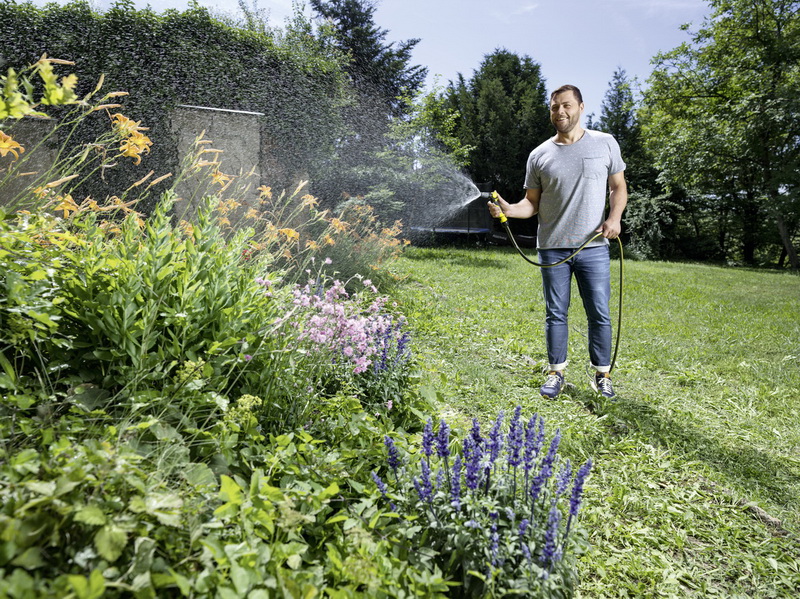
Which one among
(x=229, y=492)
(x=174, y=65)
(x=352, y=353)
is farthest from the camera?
(x=174, y=65)

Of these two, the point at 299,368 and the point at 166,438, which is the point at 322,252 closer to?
the point at 299,368

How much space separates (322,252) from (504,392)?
9.73 ft

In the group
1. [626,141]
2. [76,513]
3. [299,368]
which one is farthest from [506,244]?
[76,513]

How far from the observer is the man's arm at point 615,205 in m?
2.87

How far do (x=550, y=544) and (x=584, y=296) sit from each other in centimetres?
222

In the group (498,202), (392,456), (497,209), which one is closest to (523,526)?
(392,456)

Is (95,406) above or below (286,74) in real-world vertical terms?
below

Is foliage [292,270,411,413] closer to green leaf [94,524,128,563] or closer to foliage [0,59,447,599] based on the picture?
foliage [0,59,447,599]

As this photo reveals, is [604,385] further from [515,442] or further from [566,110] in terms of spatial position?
[515,442]

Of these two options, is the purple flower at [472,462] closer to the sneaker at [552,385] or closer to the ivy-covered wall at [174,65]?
the sneaker at [552,385]

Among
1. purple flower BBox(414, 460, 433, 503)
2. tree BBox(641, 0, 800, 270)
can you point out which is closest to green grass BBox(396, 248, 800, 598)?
purple flower BBox(414, 460, 433, 503)

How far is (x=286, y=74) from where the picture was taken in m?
9.05

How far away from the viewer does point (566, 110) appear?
2.88m

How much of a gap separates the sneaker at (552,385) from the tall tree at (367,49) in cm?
1660
